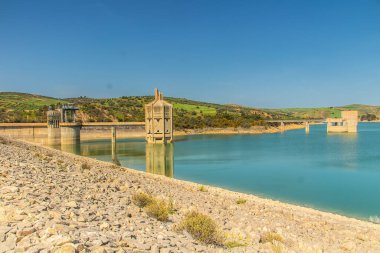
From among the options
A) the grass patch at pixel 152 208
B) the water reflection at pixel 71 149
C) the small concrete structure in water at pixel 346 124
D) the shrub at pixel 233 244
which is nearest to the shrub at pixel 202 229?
the shrub at pixel 233 244

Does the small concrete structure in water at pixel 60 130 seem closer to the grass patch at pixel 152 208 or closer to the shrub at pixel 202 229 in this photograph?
the grass patch at pixel 152 208

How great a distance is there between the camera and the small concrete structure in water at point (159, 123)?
236 feet

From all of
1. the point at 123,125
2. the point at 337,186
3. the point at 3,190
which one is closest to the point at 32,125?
the point at 123,125

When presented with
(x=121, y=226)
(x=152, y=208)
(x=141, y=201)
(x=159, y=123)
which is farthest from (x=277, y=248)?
(x=159, y=123)

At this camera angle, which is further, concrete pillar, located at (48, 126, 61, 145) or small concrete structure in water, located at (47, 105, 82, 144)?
small concrete structure in water, located at (47, 105, 82, 144)

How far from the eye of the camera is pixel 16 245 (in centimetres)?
511

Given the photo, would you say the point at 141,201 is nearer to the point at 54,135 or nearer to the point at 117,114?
the point at 54,135

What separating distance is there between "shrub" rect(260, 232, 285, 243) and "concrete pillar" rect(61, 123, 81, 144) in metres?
68.9

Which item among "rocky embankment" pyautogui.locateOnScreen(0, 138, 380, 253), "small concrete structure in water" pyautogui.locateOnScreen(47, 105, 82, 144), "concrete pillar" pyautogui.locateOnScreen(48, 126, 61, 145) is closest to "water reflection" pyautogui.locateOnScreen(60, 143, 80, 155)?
"small concrete structure in water" pyautogui.locateOnScreen(47, 105, 82, 144)

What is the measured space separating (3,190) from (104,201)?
112 inches

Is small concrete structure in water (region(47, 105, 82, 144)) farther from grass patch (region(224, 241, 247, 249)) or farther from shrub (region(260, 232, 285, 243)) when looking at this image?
grass patch (region(224, 241, 247, 249))

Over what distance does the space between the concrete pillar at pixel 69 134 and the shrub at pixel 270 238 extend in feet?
226

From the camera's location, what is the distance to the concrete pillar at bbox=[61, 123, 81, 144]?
238 feet

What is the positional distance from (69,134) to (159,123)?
784 inches
